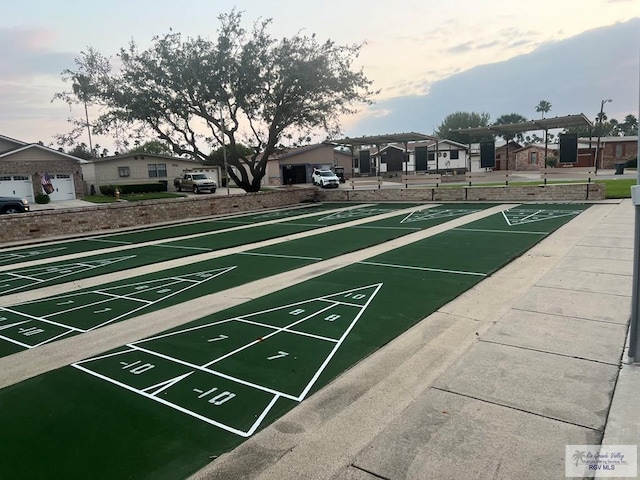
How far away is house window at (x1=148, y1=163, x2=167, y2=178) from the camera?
42.2 m

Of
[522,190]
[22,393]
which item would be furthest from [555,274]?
[522,190]

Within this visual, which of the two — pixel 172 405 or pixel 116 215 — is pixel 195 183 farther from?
pixel 172 405

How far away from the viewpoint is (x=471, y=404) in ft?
13.2

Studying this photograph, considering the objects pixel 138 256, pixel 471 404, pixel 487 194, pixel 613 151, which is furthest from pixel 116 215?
pixel 613 151

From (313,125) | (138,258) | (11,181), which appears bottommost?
(138,258)

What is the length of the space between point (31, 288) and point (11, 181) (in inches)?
1173

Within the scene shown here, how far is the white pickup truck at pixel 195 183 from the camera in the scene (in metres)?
39.0

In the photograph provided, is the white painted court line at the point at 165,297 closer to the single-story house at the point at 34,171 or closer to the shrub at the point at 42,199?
the shrub at the point at 42,199

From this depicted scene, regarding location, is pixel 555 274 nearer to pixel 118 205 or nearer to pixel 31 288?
pixel 31 288

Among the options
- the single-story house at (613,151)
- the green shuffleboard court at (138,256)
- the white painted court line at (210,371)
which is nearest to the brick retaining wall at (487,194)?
the green shuffleboard court at (138,256)

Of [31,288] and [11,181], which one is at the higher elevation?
[11,181]

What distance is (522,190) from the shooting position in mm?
23672
